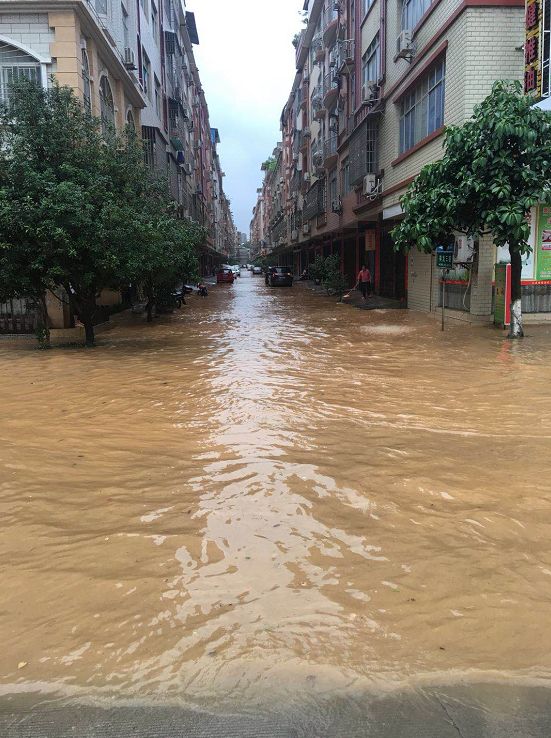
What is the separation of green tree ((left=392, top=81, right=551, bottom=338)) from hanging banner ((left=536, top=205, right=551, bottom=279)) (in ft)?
8.24

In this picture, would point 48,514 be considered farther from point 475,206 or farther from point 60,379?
point 475,206

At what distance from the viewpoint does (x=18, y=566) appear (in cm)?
371

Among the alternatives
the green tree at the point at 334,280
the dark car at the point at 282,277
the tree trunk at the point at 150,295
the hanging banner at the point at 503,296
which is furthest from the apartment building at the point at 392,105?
the tree trunk at the point at 150,295

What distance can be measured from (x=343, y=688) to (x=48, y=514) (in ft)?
8.87

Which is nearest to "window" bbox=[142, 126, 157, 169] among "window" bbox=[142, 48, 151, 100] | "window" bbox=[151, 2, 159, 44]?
"window" bbox=[142, 48, 151, 100]

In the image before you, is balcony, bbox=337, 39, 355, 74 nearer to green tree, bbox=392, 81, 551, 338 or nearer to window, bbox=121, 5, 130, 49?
window, bbox=121, 5, 130, 49

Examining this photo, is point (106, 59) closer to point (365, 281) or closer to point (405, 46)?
point (405, 46)

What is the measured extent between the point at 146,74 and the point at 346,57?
980 cm

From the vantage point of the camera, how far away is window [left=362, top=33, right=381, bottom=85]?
939 inches

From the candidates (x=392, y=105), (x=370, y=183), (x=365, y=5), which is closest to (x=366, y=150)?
(x=370, y=183)

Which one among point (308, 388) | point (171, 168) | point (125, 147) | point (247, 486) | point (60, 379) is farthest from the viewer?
point (171, 168)

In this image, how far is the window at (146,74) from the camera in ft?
94.4

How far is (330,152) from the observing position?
34.2 m


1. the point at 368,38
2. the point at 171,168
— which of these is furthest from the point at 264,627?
the point at 171,168
